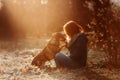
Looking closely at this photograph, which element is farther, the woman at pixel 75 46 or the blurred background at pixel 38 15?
the blurred background at pixel 38 15

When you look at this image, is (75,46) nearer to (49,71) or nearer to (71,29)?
(71,29)

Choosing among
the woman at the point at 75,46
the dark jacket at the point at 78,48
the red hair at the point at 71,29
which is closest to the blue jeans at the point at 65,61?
the woman at the point at 75,46

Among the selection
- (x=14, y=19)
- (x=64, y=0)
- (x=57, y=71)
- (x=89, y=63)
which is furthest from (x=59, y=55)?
(x=14, y=19)

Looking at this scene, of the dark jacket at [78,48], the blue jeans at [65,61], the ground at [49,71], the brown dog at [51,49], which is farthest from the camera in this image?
the brown dog at [51,49]

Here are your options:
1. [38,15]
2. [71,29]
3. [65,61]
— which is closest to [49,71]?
[65,61]

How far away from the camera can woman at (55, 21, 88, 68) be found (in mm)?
10961

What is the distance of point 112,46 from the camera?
1224cm

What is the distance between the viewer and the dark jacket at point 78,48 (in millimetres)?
10938

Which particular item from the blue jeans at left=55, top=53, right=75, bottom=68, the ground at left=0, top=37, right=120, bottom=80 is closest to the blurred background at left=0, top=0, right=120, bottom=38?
the ground at left=0, top=37, right=120, bottom=80

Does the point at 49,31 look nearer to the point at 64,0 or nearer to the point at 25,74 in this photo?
the point at 64,0

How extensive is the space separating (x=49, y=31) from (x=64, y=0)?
268 cm

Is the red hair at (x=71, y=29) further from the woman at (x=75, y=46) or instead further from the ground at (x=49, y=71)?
the ground at (x=49, y=71)

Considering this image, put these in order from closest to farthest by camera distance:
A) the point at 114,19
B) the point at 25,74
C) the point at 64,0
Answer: the point at 25,74 → the point at 114,19 → the point at 64,0

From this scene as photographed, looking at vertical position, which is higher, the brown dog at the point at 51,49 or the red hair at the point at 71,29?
the red hair at the point at 71,29
